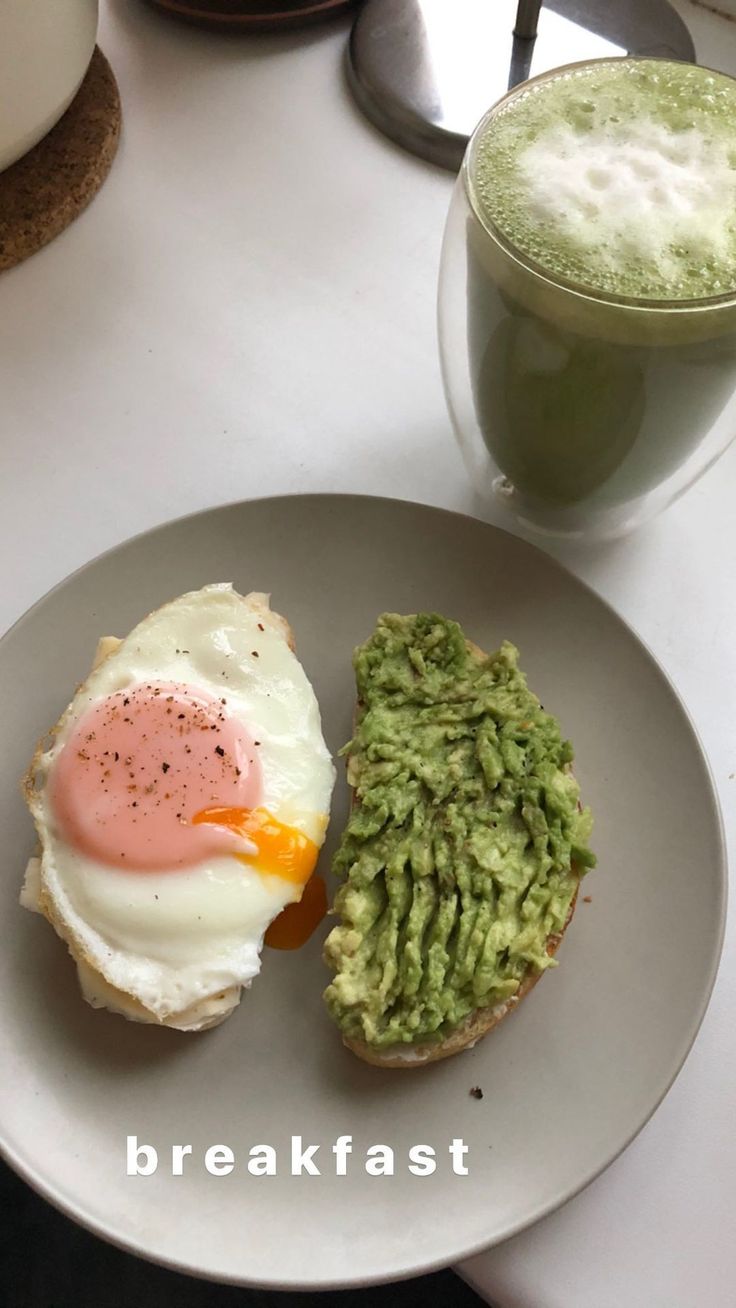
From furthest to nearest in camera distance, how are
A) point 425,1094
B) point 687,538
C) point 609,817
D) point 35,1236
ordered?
point 35,1236, point 687,538, point 609,817, point 425,1094

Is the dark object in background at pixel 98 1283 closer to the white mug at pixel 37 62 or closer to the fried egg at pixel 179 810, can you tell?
the fried egg at pixel 179 810

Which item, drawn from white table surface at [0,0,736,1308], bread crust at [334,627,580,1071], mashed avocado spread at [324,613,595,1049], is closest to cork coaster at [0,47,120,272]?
white table surface at [0,0,736,1308]

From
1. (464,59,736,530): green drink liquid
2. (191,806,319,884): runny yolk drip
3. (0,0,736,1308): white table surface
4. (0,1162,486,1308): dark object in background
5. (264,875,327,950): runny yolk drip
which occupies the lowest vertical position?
(0,1162,486,1308): dark object in background

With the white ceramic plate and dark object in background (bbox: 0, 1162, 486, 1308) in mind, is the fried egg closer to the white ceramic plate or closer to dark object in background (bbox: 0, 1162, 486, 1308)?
the white ceramic plate

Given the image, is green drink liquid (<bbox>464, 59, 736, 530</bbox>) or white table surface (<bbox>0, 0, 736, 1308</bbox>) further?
white table surface (<bbox>0, 0, 736, 1308</bbox>)

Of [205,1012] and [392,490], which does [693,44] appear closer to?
[392,490]

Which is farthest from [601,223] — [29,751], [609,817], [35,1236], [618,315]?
[35,1236]
